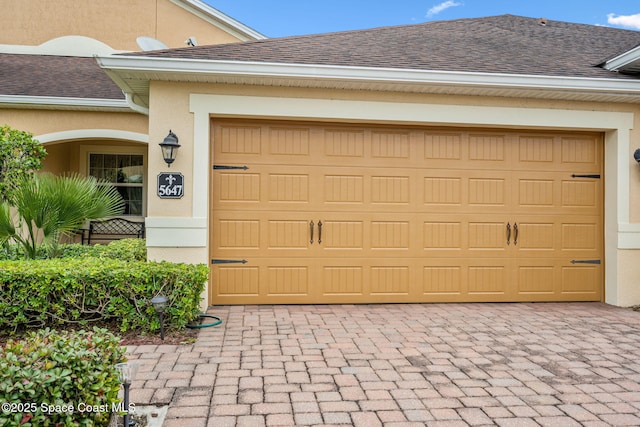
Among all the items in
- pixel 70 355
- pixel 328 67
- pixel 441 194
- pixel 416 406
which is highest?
pixel 328 67

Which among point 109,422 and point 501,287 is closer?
point 109,422

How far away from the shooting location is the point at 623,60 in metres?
6.29

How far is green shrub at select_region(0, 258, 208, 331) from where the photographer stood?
4453 mm

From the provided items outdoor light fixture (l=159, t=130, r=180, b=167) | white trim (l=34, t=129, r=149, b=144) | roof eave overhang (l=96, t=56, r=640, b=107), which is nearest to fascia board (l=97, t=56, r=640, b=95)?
roof eave overhang (l=96, t=56, r=640, b=107)

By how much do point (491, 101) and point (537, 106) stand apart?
635 millimetres

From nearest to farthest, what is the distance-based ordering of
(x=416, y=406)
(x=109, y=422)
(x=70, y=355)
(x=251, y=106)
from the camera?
(x=70, y=355)
(x=109, y=422)
(x=416, y=406)
(x=251, y=106)

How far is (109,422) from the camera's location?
95.8 inches

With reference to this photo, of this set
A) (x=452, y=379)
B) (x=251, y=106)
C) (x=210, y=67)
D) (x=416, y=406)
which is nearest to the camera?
(x=416, y=406)

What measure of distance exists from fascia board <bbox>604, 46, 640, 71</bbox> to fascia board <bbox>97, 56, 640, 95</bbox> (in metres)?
0.37

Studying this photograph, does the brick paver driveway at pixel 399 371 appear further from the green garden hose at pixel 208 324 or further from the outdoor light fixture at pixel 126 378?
the outdoor light fixture at pixel 126 378

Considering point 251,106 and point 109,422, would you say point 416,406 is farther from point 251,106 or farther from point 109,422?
point 251,106

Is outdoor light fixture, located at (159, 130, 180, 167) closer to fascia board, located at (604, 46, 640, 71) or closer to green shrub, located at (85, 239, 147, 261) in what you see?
green shrub, located at (85, 239, 147, 261)

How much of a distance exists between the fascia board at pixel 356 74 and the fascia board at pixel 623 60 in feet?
1.22

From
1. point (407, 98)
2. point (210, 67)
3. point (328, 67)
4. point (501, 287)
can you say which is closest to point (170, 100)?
point (210, 67)
